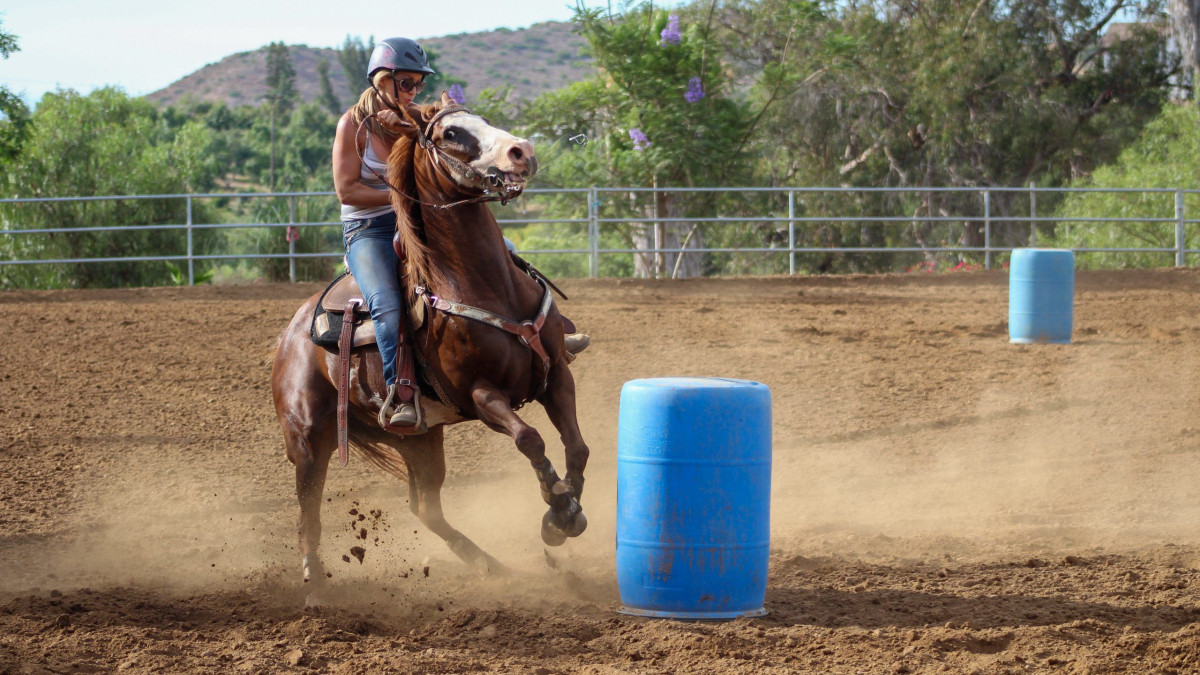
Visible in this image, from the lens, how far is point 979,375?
10094 mm

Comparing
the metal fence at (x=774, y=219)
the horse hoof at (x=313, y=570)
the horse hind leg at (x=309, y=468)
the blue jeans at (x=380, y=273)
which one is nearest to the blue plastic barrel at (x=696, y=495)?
the blue jeans at (x=380, y=273)

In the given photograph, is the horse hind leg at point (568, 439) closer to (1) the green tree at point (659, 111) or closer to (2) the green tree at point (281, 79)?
(1) the green tree at point (659, 111)

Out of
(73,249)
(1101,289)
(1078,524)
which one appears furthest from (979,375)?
(73,249)

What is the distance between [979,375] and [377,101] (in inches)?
269

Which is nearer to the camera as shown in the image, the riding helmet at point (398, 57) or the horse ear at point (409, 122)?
the horse ear at point (409, 122)

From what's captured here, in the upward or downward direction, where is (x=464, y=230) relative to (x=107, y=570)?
upward

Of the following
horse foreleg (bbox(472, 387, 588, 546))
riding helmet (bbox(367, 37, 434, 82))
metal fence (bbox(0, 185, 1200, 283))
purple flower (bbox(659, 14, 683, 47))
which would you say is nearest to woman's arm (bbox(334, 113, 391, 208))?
riding helmet (bbox(367, 37, 434, 82))

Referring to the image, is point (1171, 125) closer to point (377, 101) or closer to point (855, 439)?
point (855, 439)

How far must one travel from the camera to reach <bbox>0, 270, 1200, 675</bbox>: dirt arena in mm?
4090

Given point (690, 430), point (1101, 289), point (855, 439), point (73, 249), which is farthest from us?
point (73, 249)

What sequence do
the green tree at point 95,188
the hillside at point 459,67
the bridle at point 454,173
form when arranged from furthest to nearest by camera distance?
the hillside at point 459,67 < the green tree at point 95,188 < the bridle at point 454,173

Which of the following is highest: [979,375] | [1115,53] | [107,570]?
[1115,53]

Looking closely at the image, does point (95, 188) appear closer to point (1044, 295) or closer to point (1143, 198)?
point (1044, 295)

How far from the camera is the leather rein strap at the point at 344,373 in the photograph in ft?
17.0
